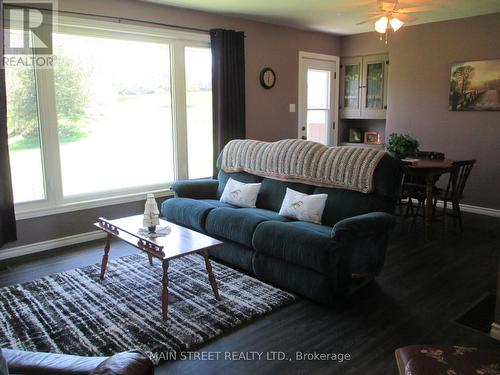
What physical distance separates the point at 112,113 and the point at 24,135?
3.05 feet

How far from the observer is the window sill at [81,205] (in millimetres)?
3988

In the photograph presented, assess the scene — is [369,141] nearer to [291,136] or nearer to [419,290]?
[291,136]

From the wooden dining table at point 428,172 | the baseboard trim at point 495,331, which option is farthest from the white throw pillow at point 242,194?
the baseboard trim at point 495,331

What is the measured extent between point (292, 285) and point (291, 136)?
351cm

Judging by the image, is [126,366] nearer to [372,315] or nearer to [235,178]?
[372,315]

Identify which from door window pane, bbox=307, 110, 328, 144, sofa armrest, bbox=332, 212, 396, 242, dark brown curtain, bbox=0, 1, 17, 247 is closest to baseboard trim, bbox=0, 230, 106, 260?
dark brown curtain, bbox=0, 1, 17, 247

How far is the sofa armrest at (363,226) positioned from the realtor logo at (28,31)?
3.12 meters

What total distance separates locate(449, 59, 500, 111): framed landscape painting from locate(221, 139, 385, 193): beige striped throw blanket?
2640mm

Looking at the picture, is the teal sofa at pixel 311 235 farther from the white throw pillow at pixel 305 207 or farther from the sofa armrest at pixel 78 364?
the sofa armrest at pixel 78 364

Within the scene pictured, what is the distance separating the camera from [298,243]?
2941mm

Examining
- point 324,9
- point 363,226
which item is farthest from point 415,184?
point 324,9

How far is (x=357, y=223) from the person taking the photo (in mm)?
2902

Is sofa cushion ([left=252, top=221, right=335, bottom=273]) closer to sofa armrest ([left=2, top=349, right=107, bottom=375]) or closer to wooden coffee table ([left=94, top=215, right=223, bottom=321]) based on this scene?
wooden coffee table ([left=94, top=215, right=223, bottom=321])

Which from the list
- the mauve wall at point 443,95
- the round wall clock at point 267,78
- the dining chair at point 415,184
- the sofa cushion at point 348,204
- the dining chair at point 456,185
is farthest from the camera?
the round wall clock at point 267,78
